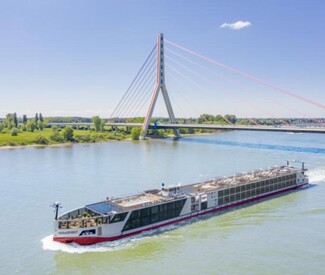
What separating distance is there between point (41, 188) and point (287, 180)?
1576cm

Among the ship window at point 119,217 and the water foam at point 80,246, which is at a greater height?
the ship window at point 119,217

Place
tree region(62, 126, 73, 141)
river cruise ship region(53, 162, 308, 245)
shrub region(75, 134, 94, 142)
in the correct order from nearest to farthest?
river cruise ship region(53, 162, 308, 245), tree region(62, 126, 73, 141), shrub region(75, 134, 94, 142)

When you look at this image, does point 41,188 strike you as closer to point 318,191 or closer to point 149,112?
point 318,191

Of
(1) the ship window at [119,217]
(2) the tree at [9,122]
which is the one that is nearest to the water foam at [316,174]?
(1) the ship window at [119,217]

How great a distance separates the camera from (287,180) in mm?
21922

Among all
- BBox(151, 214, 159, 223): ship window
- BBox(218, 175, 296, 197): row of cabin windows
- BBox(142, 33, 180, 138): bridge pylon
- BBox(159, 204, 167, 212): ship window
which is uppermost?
BBox(142, 33, 180, 138): bridge pylon

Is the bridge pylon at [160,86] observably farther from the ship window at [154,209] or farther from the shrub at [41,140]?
the ship window at [154,209]

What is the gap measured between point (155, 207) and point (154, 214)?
31 centimetres

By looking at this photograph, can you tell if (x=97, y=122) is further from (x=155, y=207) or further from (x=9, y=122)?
(x=155, y=207)

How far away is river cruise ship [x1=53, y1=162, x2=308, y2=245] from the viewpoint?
1327cm

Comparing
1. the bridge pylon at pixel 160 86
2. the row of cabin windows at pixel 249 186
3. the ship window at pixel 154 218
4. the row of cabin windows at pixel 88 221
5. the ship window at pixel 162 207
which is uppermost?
the bridge pylon at pixel 160 86

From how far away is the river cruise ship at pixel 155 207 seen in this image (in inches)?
523

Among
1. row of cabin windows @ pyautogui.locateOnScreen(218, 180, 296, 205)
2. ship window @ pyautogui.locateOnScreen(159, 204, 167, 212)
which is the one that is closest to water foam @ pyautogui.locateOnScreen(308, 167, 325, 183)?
row of cabin windows @ pyautogui.locateOnScreen(218, 180, 296, 205)

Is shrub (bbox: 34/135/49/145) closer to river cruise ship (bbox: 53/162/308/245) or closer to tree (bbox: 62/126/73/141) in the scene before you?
tree (bbox: 62/126/73/141)
